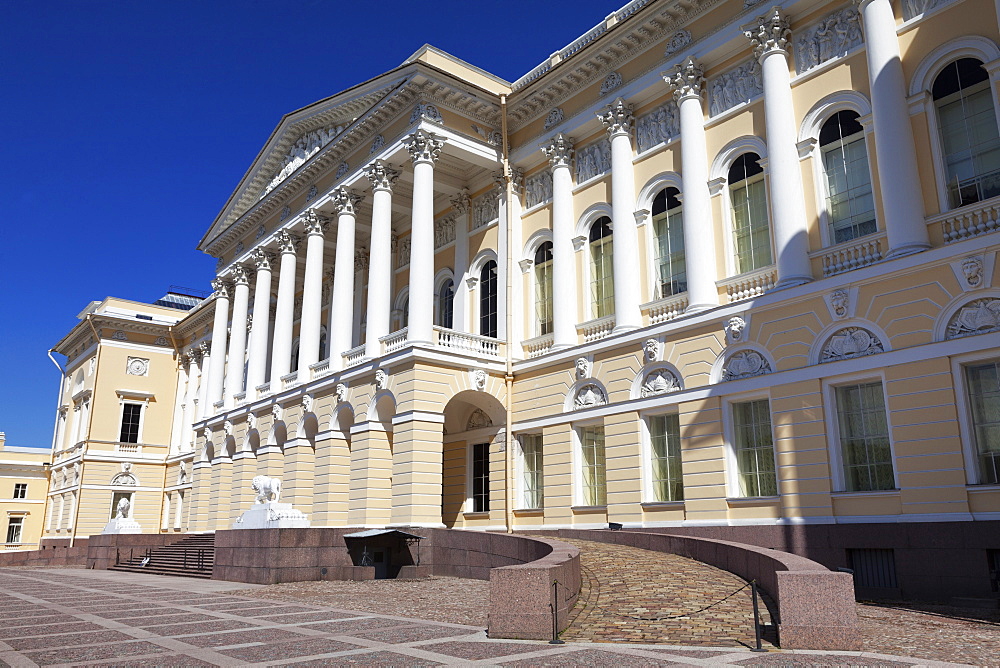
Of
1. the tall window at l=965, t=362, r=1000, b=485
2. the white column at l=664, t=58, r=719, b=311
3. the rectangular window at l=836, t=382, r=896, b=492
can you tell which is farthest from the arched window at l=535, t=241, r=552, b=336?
the tall window at l=965, t=362, r=1000, b=485

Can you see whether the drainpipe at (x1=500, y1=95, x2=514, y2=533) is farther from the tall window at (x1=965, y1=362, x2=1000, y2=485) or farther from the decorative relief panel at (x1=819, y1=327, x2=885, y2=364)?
the tall window at (x1=965, y1=362, x2=1000, y2=485)

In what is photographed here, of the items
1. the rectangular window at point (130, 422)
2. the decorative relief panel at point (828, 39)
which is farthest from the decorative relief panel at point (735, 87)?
the rectangular window at point (130, 422)

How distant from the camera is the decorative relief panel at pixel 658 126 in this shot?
69.8 feet

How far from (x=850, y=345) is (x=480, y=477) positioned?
13.1m

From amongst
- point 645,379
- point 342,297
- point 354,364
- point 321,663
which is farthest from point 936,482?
point 342,297

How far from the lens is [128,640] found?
9.75 metres

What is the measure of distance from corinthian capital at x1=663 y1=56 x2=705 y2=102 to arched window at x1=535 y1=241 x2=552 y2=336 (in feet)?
20.8

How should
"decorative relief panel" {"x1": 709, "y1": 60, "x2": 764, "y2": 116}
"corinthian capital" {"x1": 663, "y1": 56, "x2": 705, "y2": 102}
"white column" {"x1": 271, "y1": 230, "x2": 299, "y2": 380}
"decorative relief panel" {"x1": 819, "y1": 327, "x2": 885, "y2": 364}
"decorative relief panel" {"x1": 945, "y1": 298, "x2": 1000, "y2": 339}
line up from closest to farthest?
"decorative relief panel" {"x1": 945, "y1": 298, "x2": 1000, "y2": 339}
"decorative relief panel" {"x1": 819, "y1": 327, "x2": 885, "y2": 364}
"decorative relief panel" {"x1": 709, "y1": 60, "x2": 764, "y2": 116}
"corinthian capital" {"x1": 663, "y1": 56, "x2": 705, "y2": 102}
"white column" {"x1": 271, "y1": 230, "x2": 299, "y2": 380}

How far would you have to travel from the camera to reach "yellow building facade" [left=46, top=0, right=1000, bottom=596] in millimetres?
14969

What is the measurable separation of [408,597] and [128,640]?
6.46 meters

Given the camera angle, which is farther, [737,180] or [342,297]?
[342,297]

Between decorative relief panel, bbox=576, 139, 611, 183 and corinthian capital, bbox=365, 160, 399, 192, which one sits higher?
corinthian capital, bbox=365, 160, 399, 192

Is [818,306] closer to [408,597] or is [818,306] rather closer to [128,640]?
[408,597]

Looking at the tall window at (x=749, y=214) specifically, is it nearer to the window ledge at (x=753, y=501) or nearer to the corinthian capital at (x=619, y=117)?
the corinthian capital at (x=619, y=117)
